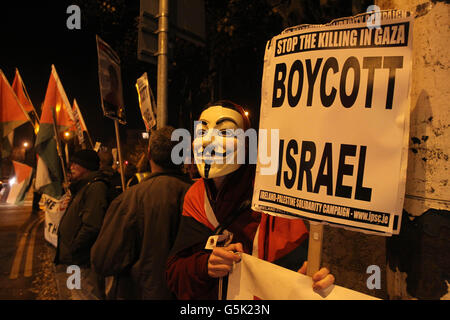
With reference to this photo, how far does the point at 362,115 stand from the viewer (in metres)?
1.32

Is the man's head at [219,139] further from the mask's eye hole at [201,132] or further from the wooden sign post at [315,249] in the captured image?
the wooden sign post at [315,249]

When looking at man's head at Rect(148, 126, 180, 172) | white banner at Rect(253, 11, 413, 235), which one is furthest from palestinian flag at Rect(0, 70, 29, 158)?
white banner at Rect(253, 11, 413, 235)

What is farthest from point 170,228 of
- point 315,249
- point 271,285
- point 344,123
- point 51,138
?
point 51,138

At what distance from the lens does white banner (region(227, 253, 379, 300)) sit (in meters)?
1.32

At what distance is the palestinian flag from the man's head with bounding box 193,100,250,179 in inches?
173

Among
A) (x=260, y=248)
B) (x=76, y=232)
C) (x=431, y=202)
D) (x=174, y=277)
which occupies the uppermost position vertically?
(x=431, y=202)

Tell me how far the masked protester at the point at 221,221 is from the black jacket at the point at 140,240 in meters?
0.71

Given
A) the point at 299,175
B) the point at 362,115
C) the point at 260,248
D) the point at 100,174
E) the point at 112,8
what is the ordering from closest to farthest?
the point at 362,115, the point at 299,175, the point at 260,248, the point at 100,174, the point at 112,8

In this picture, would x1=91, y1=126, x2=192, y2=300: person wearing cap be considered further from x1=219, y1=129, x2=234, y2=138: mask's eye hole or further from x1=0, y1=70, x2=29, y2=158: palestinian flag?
x1=0, y1=70, x2=29, y2=158: palestinian flag

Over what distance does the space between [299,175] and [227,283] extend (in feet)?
2.57

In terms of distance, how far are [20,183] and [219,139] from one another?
16.0 ft

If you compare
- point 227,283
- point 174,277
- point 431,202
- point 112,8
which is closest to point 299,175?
point 431,202

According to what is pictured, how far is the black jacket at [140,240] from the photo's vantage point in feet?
8.87
